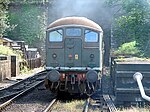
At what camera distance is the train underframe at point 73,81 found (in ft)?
40.7

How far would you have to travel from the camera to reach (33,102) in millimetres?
12117

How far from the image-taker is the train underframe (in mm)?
12391

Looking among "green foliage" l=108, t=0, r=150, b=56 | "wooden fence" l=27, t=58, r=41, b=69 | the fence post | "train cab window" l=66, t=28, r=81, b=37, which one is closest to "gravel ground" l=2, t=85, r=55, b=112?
"train cab window" l=66, t=28, r=81, b=37

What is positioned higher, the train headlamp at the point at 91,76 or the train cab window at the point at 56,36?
the train cab window at the point at 56,36

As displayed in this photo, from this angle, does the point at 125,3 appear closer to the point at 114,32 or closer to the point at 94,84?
the point at 94,84

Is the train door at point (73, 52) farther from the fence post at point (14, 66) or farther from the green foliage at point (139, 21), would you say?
the fence post at point (14, 66)

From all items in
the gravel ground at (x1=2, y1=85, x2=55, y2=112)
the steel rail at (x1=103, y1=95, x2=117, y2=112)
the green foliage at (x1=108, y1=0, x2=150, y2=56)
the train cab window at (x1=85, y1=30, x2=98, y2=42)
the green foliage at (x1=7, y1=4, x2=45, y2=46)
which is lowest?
the gravel ground at (x1=2, y1=85, x2=55, y2=112)

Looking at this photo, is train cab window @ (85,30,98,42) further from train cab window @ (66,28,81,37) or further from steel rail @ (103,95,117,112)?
steel rail @ (103,95,117,112)

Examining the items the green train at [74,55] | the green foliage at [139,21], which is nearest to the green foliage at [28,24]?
the green foliage at [139,21]

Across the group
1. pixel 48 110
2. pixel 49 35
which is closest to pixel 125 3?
pixel 49 35

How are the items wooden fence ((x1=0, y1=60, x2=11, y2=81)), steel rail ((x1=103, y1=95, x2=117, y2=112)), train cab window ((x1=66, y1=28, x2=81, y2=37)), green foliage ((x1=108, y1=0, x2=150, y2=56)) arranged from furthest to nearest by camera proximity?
wooden fence ((x1=0, y1=60, x2=11, y2=81)) → green foliage ((x1=108, y1=0, x2=150, y2=56)) → train cab window ((x1=66, y1=28, x2=81, y2=37)) → steel rail ((x1=103, y1=95, x2=117, y2=112))

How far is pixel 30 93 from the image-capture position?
1452cm

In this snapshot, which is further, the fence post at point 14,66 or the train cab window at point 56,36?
the fence post at point 14,66

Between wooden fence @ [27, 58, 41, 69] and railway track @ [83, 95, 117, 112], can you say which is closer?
railway track @ [83, 95, 117, 112]
